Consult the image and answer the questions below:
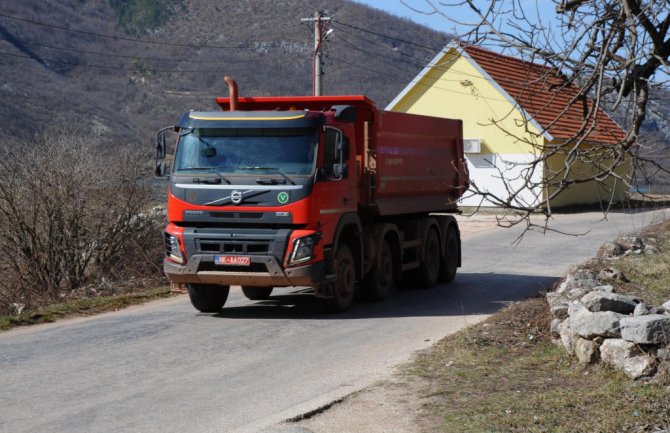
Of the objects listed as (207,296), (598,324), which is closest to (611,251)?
(207,296)

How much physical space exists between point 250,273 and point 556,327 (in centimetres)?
416

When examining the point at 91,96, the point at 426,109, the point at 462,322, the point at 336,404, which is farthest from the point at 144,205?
the point at 91,96

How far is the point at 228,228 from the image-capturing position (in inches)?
515

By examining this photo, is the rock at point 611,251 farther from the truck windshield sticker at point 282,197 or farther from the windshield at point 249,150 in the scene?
the truck windshield sticker at point 282,197

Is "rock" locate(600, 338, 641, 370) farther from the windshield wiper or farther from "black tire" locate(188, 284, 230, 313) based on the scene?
"black tire" locate(188, 284, 230, 313)

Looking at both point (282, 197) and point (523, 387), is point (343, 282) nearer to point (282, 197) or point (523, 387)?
point (282, 197)

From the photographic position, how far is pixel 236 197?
42.2 ft

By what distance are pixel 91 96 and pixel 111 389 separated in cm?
7497

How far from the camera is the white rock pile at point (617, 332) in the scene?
8430mm

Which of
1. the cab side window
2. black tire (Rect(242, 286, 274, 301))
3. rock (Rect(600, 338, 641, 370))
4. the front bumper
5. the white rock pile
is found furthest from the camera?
black tire (Rect(242, 286, 274, 301))

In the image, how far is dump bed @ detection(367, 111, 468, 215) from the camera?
14.7 m

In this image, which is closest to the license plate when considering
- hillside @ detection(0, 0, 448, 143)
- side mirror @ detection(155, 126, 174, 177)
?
side mirror @ detection(155, 126, 174, 177)

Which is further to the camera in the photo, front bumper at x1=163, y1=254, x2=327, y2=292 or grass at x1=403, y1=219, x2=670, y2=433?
front bumper at x1=163, y1=254, x2=327, y2=292

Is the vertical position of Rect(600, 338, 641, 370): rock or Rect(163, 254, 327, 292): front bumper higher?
Rect(163, 254, 327, 292): front bumper
